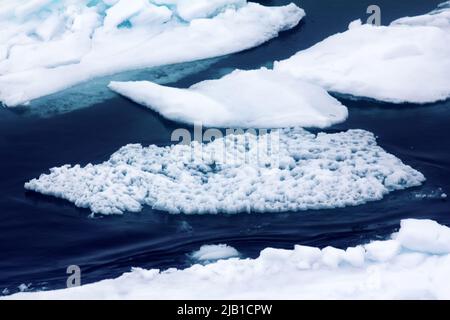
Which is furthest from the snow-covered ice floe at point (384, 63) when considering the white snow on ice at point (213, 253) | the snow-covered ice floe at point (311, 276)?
the snow-covered ice floe at point (311, 276)

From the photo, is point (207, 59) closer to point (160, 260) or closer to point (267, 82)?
point (267, 82)

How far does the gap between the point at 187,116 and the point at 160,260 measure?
2148 millimetres

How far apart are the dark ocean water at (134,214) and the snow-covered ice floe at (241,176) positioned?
0.30ft

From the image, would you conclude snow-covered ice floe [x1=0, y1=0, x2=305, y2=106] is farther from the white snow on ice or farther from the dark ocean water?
the white snow on ice

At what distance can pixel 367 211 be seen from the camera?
5.52 meters

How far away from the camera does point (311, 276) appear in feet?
14.5

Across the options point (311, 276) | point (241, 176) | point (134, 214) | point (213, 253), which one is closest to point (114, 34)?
point (241, 176)

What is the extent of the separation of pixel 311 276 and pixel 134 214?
5.85 ft

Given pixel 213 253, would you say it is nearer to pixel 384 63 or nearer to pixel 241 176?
pixel 241 176

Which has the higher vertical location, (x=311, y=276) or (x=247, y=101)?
(x=247, y=101)

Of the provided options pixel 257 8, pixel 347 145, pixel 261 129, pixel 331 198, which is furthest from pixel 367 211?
pixel 257 8

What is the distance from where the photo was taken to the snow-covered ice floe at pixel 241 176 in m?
5.65

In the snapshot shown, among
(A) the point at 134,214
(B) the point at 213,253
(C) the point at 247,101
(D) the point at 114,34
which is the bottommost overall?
(B) the point at 213,253

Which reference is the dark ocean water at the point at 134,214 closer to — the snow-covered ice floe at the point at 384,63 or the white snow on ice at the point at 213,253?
the white snow on ice at the point at 213,253
